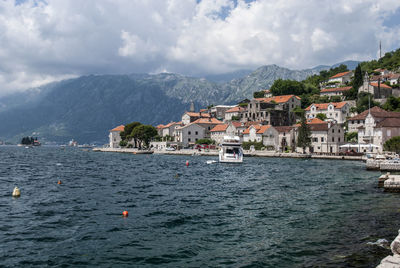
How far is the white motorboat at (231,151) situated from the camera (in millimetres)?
73000

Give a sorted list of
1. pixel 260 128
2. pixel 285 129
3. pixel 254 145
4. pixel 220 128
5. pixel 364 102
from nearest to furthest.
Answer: pixel 285 129
pixel 364 102
pixel 254 145
pixel 260 128
pixel 220 128

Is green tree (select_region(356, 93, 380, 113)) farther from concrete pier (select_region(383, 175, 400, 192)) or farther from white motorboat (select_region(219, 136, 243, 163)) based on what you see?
concrete pier (select_region(383, 175, 400, 192))

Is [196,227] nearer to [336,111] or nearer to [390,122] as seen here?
[390,122]

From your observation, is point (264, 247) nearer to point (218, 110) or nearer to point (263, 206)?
point (263, 206)

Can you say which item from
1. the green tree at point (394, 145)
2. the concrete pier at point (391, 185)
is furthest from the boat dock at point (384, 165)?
the green tree at point (394, 145)

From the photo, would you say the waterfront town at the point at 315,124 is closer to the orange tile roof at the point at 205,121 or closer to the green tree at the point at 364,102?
the orange tile roof at the point at 205,121

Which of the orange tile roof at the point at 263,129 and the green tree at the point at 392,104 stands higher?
the green tree at the point at 392,104

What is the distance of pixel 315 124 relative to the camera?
4070 inches

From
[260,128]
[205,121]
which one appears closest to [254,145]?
[260,128]

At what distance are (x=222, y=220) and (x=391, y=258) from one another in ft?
36.1

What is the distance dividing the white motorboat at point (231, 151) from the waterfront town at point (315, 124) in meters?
30.4

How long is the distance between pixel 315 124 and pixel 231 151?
38899 mm

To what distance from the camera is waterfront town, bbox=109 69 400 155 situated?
90.6 m

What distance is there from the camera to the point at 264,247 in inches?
606
